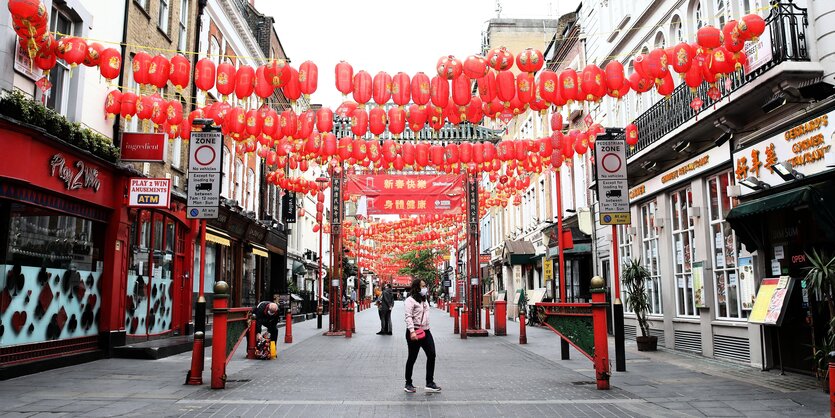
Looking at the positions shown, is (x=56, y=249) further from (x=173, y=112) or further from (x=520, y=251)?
(x=520, y=251)

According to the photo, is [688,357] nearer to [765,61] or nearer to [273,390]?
[765,61]

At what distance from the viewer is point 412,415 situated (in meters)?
7.51

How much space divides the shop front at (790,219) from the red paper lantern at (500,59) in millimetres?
4819

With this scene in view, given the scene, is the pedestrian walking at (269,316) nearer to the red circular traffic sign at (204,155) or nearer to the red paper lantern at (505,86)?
the red circular traffic sign at (204,155)

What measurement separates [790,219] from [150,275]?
14314 mm

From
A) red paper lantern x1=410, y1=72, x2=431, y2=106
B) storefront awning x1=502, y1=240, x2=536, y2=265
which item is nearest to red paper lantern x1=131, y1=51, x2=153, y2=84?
red paper lantern x1=410, y1=72, x2=431, y2=106

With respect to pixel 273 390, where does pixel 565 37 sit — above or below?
above

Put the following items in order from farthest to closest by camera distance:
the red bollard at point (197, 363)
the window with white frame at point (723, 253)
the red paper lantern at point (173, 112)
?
the window with white frame at point (723, 253)
the red paper lantern at point (173, 112)
the red bollard at point (197, 363)

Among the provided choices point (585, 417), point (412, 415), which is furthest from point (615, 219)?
point (412, 415)

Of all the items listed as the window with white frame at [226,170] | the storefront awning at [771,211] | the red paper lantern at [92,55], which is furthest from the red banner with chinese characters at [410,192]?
the red paper lantern at [92,55]

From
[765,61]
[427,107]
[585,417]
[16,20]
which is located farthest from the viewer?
[427,107]

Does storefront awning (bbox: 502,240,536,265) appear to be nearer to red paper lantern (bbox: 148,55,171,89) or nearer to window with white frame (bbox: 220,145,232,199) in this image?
window with white frame (bbox: 220,145,232,199)

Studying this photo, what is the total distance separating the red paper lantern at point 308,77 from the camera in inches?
426

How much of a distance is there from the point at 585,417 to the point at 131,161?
11263 millimetres
